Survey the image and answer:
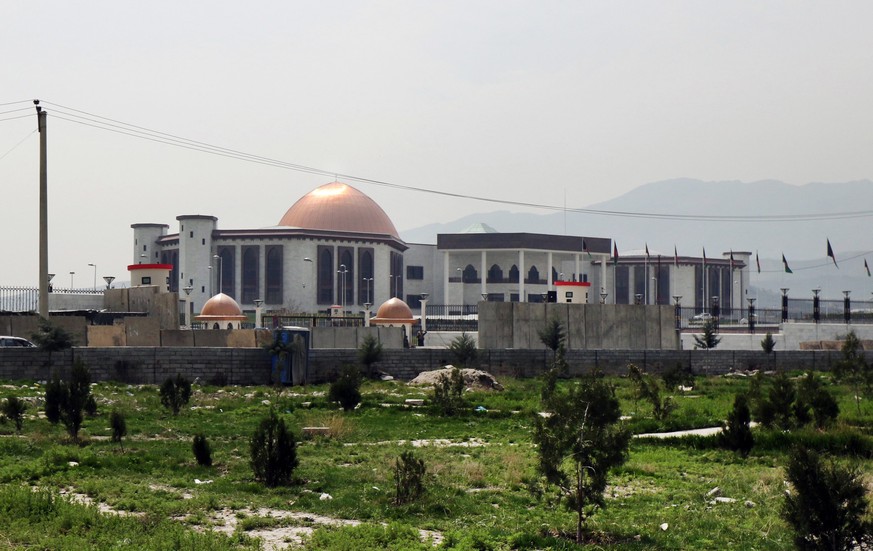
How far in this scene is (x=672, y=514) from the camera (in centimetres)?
1202

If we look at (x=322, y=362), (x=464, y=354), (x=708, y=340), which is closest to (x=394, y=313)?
(x=708, y=340)

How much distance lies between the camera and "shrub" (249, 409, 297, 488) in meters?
13.7

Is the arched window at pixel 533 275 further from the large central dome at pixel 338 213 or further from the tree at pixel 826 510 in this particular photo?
the tree at pixel 826 510

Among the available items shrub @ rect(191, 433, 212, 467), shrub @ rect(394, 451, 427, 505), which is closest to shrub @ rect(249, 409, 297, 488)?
shrub @ rect(191, 433, 212, 467)

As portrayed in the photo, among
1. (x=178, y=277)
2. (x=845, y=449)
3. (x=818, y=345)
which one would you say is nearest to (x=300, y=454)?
(x=845, y=449)

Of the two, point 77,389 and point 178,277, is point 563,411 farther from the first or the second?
point 178,277

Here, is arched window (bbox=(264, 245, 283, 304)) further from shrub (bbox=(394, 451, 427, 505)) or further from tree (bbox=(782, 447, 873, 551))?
tree (bbox=(782, 447, 873, 551))

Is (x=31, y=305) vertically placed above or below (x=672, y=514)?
above

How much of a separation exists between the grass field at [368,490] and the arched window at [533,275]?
73.0 meters

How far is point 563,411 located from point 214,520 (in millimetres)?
4183

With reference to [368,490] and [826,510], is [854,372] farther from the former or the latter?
[826,510]

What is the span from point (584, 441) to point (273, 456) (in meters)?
4.47

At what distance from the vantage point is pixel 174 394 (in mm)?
22719

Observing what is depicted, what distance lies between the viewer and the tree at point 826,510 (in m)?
9.38
